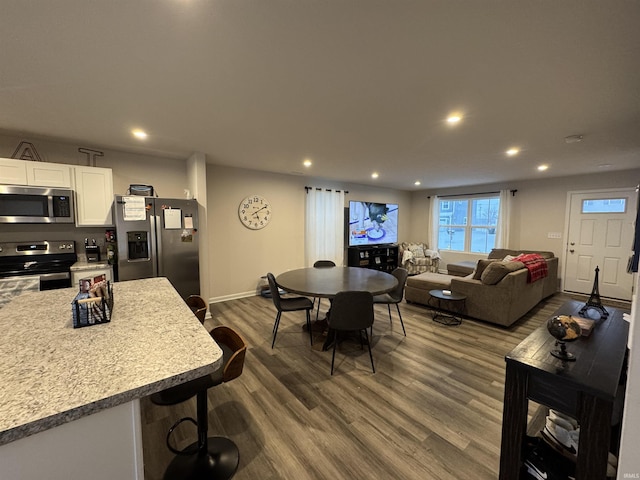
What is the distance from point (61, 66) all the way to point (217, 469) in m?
2.59

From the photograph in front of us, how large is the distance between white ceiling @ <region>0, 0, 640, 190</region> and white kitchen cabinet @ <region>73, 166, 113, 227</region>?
1.24 ft

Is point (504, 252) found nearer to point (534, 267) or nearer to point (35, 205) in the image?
point (534, 267)

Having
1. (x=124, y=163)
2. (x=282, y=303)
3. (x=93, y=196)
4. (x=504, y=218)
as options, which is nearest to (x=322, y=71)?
(x=282, y=303)

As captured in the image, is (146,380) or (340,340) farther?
(340,340)

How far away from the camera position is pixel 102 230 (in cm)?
350

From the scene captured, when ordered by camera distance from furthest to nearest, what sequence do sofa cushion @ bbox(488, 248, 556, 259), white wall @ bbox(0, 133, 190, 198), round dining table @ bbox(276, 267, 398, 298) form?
sofa cushion @ bbox(488, 248, 556, 259), white wall @ bbox(0, 133, 190, 198), round dining table @ bbox(276, 267, 398, 298)

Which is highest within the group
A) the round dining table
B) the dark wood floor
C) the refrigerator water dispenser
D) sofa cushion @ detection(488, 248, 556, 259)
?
the refrigerator water dispenser

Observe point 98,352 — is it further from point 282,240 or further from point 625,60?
point 282,240

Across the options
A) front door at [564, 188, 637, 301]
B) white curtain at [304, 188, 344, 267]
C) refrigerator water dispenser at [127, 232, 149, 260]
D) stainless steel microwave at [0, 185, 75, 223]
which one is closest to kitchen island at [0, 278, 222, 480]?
refrigerator water dispenser at [127, 232, 149, 260]

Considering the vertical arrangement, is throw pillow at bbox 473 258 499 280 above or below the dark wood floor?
above

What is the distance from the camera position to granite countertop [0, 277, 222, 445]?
28.0 inches

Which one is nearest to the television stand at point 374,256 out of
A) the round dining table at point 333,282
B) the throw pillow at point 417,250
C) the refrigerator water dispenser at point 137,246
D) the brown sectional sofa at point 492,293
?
the throw pillow at point 417,250

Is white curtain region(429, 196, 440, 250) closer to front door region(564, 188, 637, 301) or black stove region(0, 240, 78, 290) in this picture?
front door region(564, 188, 637, 301)

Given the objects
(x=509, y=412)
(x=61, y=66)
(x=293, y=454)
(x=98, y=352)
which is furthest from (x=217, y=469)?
(x=61, y=66)
